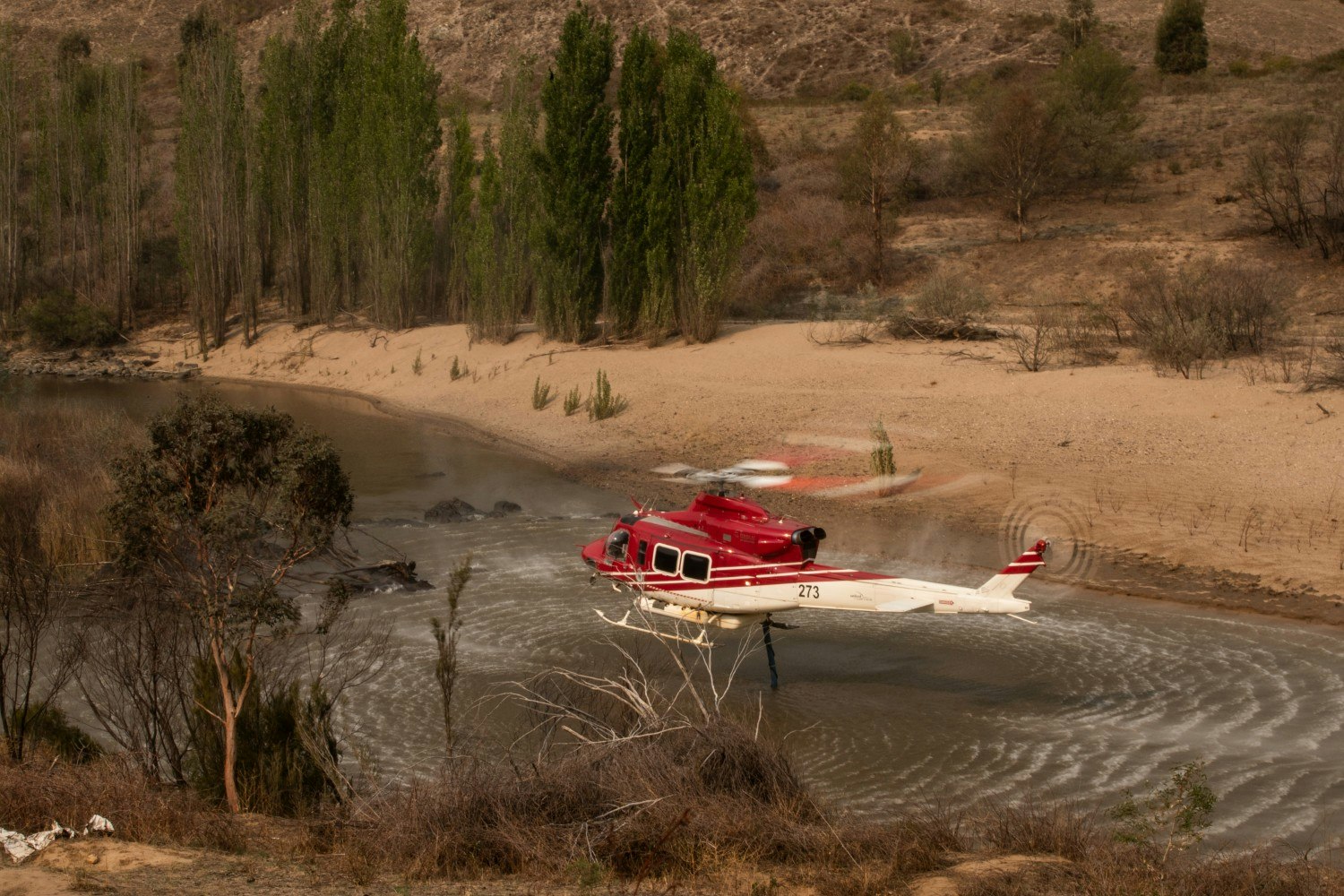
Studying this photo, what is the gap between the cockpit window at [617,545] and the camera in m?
13.0

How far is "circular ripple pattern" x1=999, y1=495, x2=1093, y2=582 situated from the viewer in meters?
16.0

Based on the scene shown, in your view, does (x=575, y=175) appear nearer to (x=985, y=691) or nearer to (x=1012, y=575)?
(x=985, y=691)

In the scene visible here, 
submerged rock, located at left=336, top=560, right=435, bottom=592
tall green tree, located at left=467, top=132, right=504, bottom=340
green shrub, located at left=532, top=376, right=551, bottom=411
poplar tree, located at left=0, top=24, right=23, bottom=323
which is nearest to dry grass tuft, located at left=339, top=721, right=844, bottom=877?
submerged rock, located at left=336, top=560, right=435, bottom=592

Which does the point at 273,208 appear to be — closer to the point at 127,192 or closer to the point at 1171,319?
the point at 127,192

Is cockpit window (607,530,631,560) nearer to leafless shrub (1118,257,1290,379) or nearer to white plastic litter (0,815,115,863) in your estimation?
white plastic litter (0,815,115,863)

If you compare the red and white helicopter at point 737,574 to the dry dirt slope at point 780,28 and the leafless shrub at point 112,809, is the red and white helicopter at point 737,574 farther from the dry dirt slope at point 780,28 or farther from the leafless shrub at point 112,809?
the dry dirt slope at point 780,28

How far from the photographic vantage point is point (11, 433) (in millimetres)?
20797

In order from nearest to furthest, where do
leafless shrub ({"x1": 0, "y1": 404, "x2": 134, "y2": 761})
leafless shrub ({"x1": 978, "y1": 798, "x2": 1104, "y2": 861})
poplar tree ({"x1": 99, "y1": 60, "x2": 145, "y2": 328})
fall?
leafless shrub ({"x1": 978, "y1": 798, "x2": 1104, "y2": 861}) < leafless shrub ({"x1": 0, "y1": 404, "x2": 134, "y2": 761}) < poplar tree ({"x1": 99, "y1": 60, "x2": 145, "y2": 328})

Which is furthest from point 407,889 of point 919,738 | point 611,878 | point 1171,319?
point 1171,319

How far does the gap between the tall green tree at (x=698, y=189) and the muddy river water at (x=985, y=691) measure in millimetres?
14555

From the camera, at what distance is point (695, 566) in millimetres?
12078

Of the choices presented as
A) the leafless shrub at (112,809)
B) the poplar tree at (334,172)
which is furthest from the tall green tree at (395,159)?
the leafless shrub at (112,809)

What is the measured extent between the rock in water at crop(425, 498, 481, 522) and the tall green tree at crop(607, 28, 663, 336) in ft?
42.9

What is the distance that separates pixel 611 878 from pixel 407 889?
1108 millimetres
